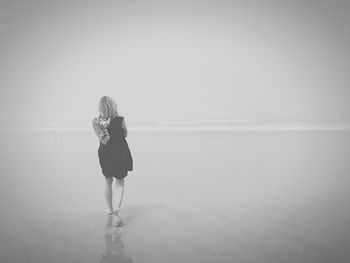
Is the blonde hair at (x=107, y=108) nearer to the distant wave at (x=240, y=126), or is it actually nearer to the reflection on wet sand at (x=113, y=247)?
the reflection on wet sand at (x=113, y=247)

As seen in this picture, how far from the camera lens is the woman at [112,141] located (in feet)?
9.33

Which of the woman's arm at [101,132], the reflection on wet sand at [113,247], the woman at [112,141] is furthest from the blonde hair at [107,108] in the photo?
the reflection on wet sand at [113,247]

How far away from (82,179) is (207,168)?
3.42 m

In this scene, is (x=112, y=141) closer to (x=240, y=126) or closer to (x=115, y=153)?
(x=115, y=153)

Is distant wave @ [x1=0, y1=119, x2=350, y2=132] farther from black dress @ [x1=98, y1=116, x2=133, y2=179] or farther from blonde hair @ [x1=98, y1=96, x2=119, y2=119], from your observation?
blonde hair @ [x1=98, y1=96, x2=119, y2=119]

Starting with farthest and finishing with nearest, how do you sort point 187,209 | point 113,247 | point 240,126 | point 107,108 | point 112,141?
1. point 240,126
2. point 187,209
3. point 112,141
4. point 107,108
5. point 113,247

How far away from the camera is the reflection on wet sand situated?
2206mm

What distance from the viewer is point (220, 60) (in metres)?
59.8

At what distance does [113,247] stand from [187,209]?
1.44 m

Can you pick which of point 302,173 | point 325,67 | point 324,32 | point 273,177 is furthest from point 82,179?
point 324,32

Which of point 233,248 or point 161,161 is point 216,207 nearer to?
point 233,248

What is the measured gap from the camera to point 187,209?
3525 millimetres

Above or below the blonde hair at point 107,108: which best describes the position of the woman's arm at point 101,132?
below

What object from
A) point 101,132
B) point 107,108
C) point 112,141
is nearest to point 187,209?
point 112,141
